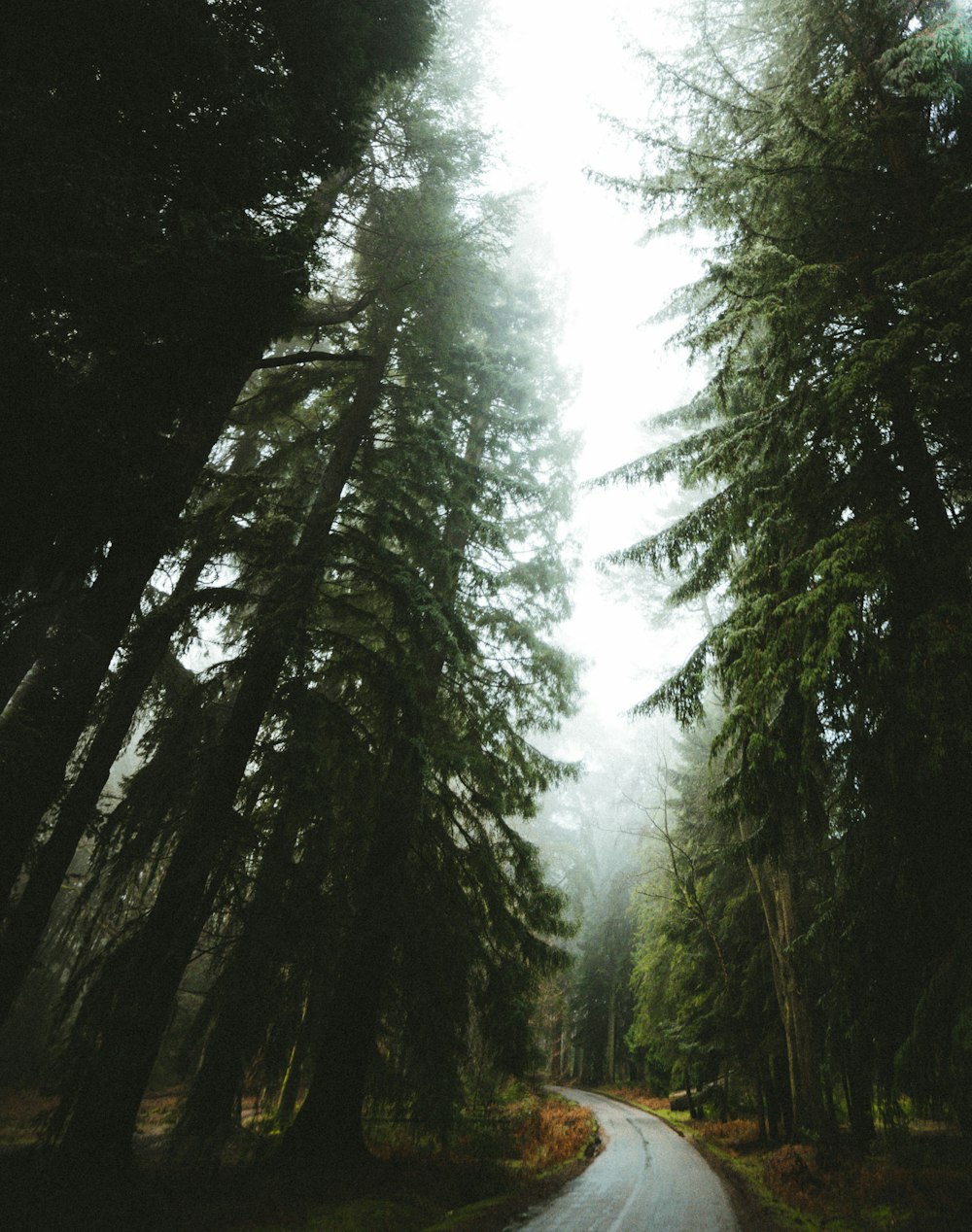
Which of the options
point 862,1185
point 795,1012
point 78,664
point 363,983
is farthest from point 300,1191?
point 795,1012

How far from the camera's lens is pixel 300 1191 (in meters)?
6.54

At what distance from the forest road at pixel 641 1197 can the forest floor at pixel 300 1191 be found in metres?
0.44

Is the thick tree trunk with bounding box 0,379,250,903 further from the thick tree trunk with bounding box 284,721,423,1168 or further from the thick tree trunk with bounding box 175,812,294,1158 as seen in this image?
the thick tree trunk with bounding box 284,721,423,1168

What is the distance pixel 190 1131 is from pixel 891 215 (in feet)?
40.7

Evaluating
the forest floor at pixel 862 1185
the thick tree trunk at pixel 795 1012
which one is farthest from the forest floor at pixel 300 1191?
the thick tree trunk at pixel 795 1012

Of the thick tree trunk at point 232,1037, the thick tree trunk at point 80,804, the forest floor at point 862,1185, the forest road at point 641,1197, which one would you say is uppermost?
the thick tree trunk at point 80,804

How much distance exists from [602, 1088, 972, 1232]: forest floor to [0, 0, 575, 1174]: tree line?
413 cm

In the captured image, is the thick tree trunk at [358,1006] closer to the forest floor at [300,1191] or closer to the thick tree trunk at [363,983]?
the thick tree trunk at [363,983]

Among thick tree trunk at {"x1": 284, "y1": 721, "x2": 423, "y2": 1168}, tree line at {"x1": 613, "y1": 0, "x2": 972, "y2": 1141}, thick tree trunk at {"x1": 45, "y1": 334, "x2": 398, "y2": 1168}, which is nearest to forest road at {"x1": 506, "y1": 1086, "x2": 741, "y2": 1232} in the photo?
thick tree trunk at {"x1": 284, "y1": 721, "x2": 423, "y2": 1168}

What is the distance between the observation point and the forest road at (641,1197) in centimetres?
706

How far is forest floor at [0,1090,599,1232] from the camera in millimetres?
4918

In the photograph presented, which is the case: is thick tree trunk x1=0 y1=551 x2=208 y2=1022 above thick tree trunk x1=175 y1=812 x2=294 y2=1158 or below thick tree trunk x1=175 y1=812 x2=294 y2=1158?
above

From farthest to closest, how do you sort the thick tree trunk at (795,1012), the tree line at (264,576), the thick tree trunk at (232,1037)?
the thick tree trunk at (795,1012), the thick tree trunk at (232,1037), the tree line at (264,576)

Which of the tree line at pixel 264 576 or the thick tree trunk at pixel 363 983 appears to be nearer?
the tree line at pixel 264 576
